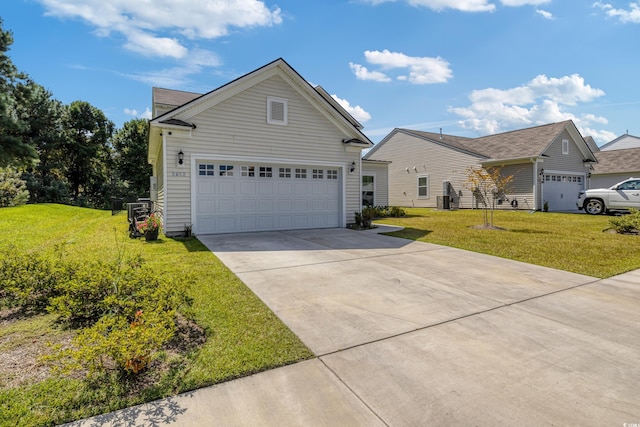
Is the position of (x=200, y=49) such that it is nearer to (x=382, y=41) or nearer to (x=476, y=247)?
(x=382, y=41)

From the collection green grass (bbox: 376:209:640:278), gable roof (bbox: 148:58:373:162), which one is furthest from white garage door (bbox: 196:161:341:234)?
green grass (bbox: 376:209:640:278)

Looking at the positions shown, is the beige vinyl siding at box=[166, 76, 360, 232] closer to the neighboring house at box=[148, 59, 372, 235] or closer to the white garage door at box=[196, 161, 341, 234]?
the neighboring house at box=[148, 59, 372, 235]

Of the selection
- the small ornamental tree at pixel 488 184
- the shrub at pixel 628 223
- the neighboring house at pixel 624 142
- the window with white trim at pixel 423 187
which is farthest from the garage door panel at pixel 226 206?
the neighboring house at pixel 624 142

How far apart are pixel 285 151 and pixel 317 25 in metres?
4.11

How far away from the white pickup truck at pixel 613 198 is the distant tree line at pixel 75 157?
31815mm

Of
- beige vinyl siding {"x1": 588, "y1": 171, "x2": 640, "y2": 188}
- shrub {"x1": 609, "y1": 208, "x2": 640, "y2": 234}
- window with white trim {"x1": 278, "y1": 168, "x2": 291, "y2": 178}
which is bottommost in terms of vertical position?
shrub {"x1": 609, "y1": 208, "x2": 640, "y2": 234}

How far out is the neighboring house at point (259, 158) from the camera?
9344mm

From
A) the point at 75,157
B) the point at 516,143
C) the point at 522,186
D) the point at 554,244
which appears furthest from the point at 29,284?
the point at 75,157

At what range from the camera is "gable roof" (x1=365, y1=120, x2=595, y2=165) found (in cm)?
1841

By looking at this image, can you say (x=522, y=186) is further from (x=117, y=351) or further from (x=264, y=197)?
(x=117, y=351)

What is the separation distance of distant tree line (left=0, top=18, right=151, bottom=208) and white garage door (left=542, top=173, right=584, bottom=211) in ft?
103

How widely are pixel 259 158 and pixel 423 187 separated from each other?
618 inches

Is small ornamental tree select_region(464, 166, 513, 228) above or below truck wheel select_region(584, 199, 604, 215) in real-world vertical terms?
above

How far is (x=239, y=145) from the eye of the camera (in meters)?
10.1
